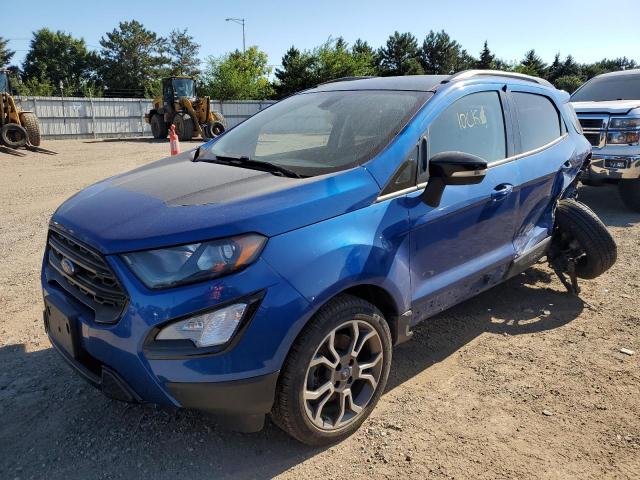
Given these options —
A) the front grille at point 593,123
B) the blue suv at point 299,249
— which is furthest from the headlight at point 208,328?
the front grille at point 593,123

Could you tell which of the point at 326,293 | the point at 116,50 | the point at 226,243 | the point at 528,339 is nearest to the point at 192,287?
the point at 226,243

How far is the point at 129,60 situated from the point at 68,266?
243 ft

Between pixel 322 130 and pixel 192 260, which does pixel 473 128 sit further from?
pixel 192 260

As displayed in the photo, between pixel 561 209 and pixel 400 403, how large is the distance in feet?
7.57

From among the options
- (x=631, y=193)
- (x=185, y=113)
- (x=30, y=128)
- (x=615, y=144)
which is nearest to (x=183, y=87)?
(x=185, y=113)

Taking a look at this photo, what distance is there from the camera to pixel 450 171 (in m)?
2.63

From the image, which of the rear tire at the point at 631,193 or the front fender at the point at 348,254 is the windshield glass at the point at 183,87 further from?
the front fender at the point at 348,254

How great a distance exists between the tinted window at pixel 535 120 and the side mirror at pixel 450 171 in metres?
1.16

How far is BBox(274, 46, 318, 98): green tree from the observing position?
151 feet

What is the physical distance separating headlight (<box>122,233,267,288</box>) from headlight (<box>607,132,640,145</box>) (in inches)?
259

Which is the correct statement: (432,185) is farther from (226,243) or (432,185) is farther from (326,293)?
(226,243)

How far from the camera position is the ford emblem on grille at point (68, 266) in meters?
2.40

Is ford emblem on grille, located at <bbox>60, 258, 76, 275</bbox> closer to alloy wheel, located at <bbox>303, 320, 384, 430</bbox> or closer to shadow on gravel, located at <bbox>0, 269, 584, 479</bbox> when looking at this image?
shadow on gravel, located at <bbox>0, 269, 584, 479</bbox>

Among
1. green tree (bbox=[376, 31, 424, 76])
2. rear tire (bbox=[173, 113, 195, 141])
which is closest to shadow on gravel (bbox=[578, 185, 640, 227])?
rear tire (bbox=[173, 113, 195, 141])
